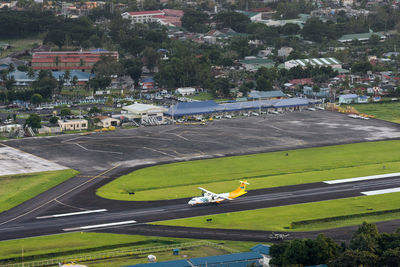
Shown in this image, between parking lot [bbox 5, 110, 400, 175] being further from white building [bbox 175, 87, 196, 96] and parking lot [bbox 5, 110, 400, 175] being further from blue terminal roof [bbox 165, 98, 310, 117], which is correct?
white building [bbox 175, 87, 196, 96]

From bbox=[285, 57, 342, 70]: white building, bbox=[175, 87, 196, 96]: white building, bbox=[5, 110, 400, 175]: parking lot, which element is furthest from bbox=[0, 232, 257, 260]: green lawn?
bbox=[285, 57, 342, 70]: white building

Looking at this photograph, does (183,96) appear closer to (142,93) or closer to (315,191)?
(142,93)

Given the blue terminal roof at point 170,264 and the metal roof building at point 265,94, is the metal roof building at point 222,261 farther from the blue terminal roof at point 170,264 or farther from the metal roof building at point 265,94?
the metal roof building at point 265,94

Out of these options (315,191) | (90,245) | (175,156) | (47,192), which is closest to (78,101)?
(175,156)

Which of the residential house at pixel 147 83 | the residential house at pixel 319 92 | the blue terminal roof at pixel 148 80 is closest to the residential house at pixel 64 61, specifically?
the blue terminal roof at pixel 148 80

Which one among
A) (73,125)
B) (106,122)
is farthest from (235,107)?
(73,125)
